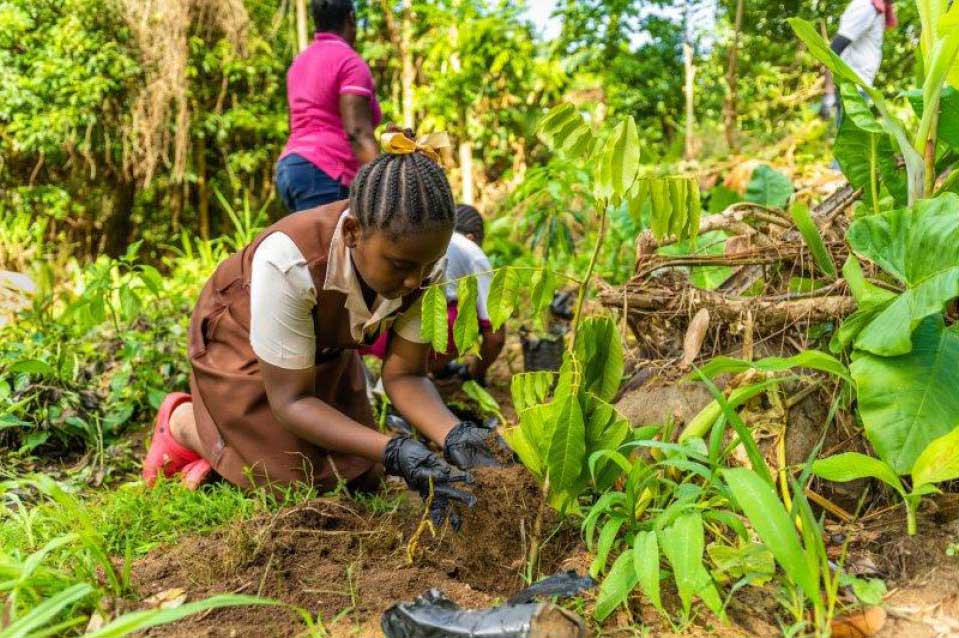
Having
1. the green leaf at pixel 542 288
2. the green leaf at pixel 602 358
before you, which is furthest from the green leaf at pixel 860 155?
the green leaf at pixel 542 288

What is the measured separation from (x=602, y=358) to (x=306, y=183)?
2.11m

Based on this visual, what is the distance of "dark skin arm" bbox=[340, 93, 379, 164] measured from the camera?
337 centimetres

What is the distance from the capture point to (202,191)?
7.77m

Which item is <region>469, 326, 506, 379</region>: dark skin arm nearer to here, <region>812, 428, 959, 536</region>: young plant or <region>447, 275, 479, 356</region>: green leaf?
<region>447, 275, 479, 356</region>: green leaf

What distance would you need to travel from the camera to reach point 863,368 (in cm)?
152

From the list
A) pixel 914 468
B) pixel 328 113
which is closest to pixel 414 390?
pixel 914 468

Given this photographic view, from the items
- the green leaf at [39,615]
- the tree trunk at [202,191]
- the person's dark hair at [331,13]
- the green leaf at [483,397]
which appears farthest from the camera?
the tree trunk at [202,191]

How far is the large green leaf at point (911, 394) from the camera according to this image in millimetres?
1454

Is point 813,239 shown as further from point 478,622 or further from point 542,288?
point 478,622

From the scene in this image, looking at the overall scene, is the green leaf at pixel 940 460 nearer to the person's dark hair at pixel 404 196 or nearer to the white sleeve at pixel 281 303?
the person's dark hair at pixel 404 196

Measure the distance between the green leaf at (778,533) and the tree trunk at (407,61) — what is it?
636cm

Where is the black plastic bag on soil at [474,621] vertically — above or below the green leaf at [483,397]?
above

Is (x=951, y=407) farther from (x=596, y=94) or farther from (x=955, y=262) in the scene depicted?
(x=596, y=94)

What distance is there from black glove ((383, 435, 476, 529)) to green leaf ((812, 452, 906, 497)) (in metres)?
0.72
